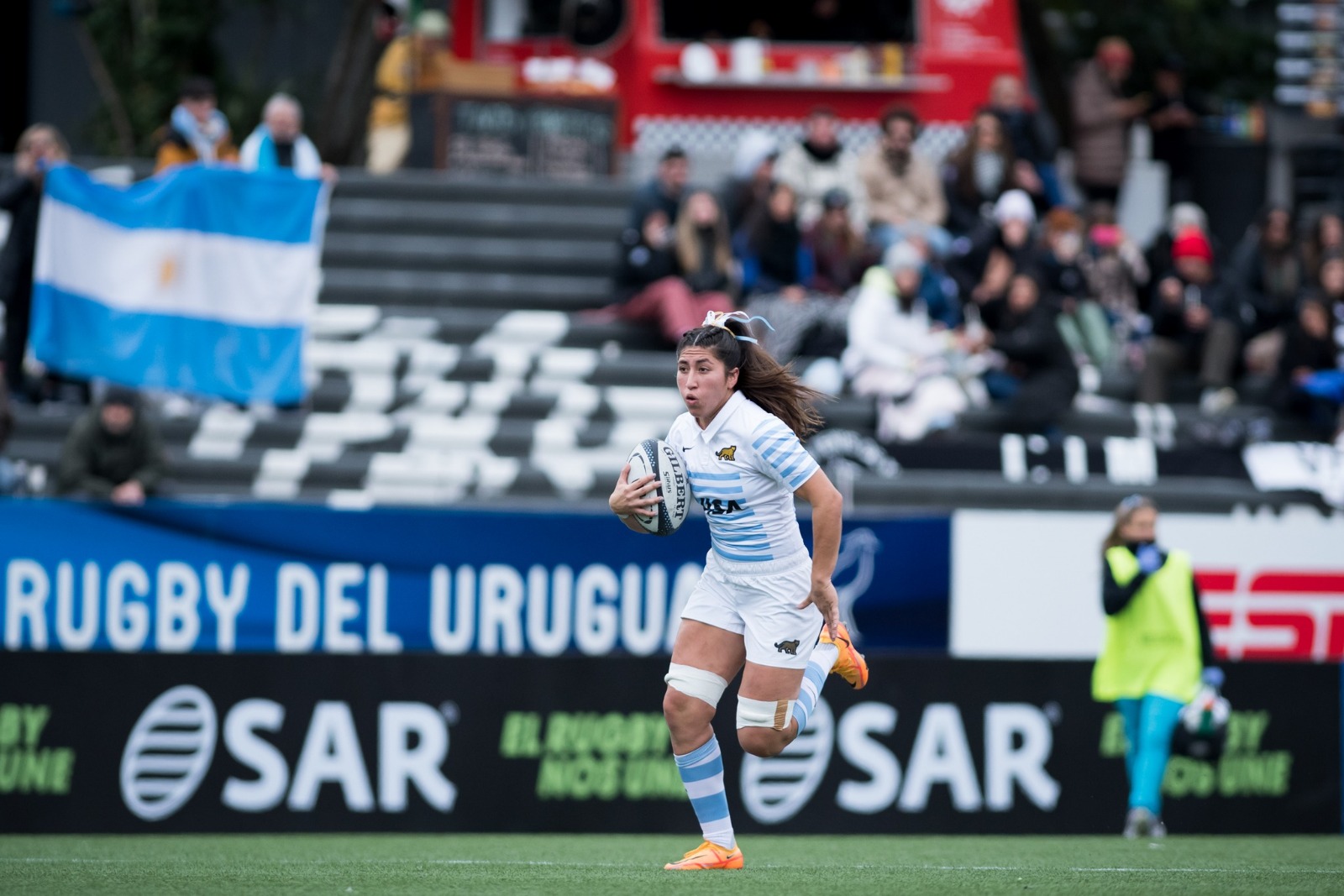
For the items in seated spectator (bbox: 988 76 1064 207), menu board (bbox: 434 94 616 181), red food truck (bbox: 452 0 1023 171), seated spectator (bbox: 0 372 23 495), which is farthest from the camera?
red food truck (bbox: 452 0 1023 171)

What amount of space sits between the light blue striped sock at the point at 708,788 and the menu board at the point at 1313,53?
526 inches

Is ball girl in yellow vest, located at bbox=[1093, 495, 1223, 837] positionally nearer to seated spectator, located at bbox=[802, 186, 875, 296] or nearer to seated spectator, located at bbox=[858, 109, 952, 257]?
seated spectator, located at bbox=[802, 186, 875, 296]

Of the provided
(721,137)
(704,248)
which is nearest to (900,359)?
(704,248)

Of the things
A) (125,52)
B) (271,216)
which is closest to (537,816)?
(271,216)

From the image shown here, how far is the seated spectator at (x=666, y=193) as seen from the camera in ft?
52.0

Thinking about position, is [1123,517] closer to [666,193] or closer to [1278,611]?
[1278,611]

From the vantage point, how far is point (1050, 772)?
11.3m

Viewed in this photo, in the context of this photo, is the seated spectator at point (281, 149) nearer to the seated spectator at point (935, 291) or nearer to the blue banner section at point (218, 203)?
the blue banner section at point (218, 203)

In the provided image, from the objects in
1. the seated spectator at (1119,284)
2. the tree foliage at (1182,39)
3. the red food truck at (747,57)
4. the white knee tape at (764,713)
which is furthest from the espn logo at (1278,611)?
the tree foliage at (1182,39)

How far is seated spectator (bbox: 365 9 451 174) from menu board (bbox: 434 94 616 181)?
59 centimetres

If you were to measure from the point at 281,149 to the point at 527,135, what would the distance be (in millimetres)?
3504

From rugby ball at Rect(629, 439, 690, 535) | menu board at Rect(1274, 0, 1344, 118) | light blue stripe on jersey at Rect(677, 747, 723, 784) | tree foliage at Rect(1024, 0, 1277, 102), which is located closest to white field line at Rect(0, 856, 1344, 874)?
light blue stripe on jersey at Rect(677, 747, 723, 784)

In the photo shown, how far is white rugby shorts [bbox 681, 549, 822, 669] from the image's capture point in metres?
7.17

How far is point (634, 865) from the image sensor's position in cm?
783
